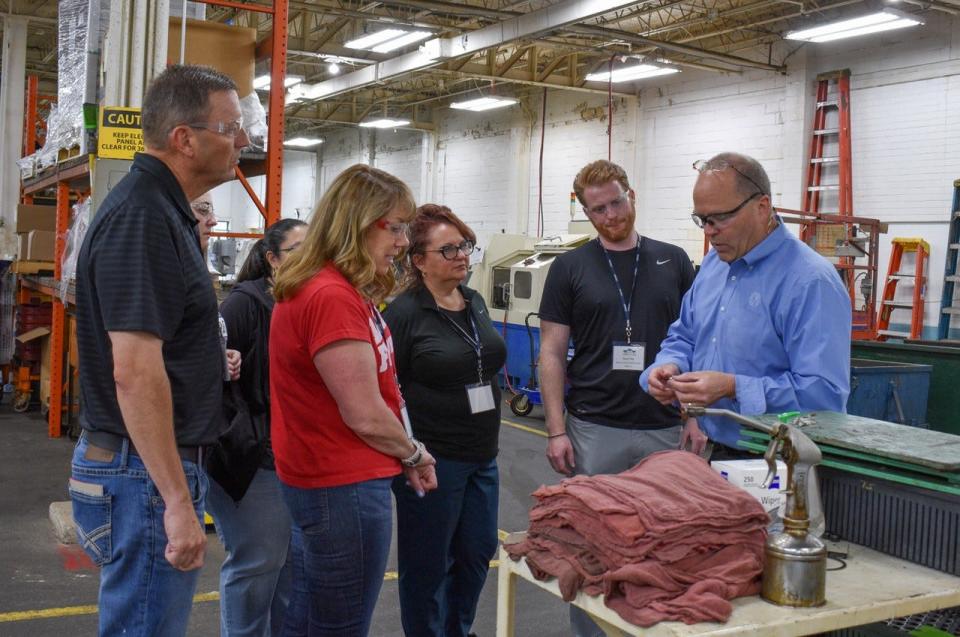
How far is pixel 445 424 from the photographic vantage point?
2799 mm

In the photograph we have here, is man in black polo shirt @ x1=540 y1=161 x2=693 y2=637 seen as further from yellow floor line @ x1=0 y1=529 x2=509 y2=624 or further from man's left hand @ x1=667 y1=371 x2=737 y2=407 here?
yellow floor line @ x1=0 y1=529 x2=509 y2=624

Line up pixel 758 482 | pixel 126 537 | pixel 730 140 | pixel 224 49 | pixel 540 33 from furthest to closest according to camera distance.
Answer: pixel 730 140
pixel 540 33
pixel 224 49
pixel 758 482
pixel 126 537

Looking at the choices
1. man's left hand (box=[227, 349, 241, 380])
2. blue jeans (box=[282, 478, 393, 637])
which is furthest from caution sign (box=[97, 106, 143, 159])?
blue jeans (box=[282, 478, 393, 637])

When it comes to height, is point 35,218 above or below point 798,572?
above

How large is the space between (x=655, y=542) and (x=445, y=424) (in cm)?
124

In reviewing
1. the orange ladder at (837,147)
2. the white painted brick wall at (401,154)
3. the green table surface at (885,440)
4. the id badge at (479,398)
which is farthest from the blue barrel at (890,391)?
the white painted brick wall at (401,154)

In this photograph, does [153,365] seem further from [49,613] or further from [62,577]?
[62,577]

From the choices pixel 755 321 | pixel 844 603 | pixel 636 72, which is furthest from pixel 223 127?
pixel 636 72

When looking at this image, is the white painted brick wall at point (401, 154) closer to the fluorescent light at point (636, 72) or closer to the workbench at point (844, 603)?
the fluorescent light at point (636, 72)

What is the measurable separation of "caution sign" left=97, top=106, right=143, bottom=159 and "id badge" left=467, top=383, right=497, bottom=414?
2.63 meters

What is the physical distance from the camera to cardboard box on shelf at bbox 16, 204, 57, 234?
8195 millimetres

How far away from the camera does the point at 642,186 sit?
13328 millimetres

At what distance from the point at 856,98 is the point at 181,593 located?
10473 mm

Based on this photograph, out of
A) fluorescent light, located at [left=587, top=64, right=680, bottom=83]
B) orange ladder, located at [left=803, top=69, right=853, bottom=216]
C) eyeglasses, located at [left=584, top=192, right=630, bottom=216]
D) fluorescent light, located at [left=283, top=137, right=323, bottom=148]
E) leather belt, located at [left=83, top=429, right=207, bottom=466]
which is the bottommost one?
leather belt, located at [left=83, top=429, right=207, bottom=466]
